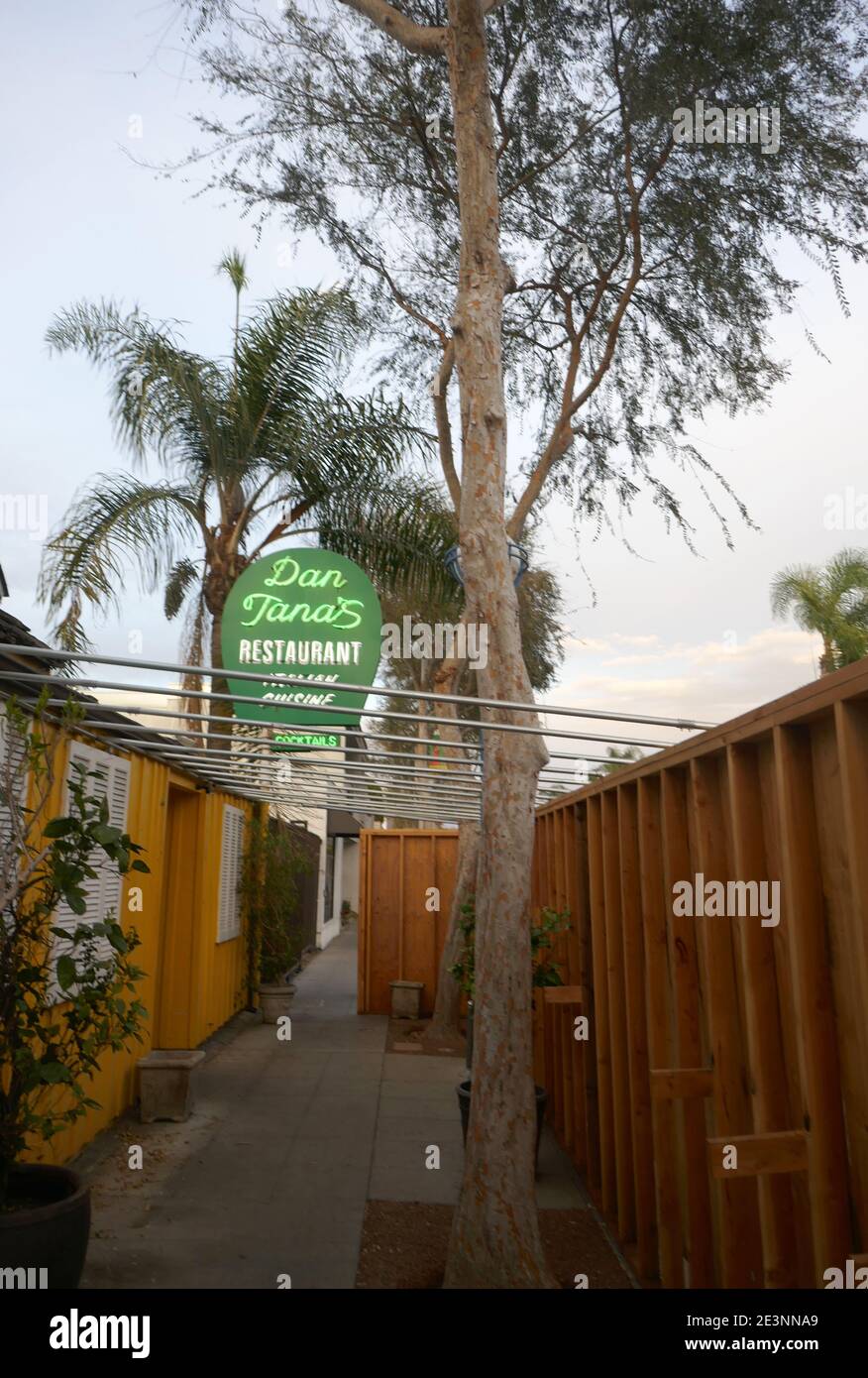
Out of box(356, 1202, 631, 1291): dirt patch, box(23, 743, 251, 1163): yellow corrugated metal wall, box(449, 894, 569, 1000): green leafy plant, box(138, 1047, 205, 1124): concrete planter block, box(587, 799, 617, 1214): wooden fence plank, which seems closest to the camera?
box(356, 1202, 631, 1291): dirt patch

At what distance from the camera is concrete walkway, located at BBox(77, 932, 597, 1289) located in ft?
14.2

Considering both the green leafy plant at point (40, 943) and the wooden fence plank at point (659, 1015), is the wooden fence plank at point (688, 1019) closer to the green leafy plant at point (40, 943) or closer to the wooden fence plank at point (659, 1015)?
the wooden fence plank at point (659, 1015)

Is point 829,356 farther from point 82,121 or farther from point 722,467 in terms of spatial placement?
point 82,121

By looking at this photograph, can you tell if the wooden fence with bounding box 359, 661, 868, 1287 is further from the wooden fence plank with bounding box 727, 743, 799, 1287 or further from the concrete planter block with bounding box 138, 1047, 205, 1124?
the concrete planter block with bounding box 138, 1047, 205, 1124

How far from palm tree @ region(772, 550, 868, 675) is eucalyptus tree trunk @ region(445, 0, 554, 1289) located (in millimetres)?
10779

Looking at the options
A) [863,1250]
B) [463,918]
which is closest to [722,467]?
[463,918]

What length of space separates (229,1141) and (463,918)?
2.82m

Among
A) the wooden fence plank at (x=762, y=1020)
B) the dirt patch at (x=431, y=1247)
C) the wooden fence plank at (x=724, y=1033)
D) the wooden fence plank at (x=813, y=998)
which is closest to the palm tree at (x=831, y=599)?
the dirt patch at (x=431, y=1247)

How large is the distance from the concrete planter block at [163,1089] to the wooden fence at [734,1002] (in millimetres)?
2694

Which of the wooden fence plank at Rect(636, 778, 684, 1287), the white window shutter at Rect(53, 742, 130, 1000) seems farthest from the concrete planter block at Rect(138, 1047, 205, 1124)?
the wooden fence plank at Rect(636, 778, 684, 1287)

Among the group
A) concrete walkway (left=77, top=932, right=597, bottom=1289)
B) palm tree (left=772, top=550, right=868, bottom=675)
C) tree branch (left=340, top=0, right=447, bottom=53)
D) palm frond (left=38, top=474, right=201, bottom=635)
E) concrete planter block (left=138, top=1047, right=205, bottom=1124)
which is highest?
tree branch (left=340, top=0, right=447, bottom=53)

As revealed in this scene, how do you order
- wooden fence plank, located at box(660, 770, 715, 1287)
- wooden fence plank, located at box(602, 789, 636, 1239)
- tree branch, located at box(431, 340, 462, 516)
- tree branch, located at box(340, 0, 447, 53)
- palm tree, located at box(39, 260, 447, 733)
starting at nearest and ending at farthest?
1. wooden fence plank, located at box(660, 770, 715, 1287)
2. wooden fence plank, located at box(602, 789, 636, 1239)
3. tree branch, located at box(340, 0, 447, 53)
4. palm tree, located at box(39, 260, 447, 733)
5. tree branch, located at box(431, 340, 462, 516)

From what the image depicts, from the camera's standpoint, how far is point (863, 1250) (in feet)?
7.89

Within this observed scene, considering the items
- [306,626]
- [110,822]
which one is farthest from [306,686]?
[110,822]
